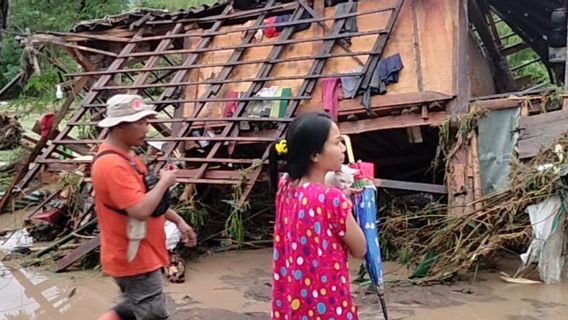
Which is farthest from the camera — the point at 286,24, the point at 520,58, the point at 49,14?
the point at 49,14

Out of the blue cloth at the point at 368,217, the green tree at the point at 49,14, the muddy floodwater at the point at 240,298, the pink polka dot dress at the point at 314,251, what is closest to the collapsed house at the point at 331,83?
the muddy floodwater at the point at 240,298

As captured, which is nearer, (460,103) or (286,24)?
(460,103)

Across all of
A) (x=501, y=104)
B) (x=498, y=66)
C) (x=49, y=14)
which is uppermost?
(x=49, y=14)

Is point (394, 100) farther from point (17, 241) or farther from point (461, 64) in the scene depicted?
point (17, 241)

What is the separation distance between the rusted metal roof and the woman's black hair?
7130 millimetres

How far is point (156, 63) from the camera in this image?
9.55m

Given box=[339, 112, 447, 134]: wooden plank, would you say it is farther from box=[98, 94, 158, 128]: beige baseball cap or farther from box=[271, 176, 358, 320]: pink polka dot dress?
box=[271, 176, 358, 320]: pink polka dot dress

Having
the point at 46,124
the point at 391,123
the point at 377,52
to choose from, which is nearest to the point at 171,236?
the point at 391,123

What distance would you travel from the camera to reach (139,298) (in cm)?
333

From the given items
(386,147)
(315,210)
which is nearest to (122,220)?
(315,210)

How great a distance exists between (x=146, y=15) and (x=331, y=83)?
343 cm

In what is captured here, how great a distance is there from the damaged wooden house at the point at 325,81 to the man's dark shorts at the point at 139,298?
4137 millimetres

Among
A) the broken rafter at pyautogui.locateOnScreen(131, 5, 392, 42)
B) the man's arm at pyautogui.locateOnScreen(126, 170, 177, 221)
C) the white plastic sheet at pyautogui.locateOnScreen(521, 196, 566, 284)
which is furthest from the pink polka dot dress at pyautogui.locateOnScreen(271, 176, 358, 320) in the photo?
the broken rafter at pyautogui.locateOnScreen(131, 5, 392, 42)

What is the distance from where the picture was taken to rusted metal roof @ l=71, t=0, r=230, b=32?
962cm
